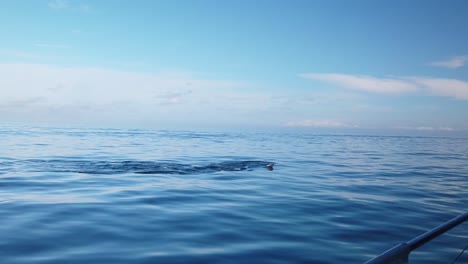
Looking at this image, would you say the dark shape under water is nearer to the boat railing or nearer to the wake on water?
the wake on water

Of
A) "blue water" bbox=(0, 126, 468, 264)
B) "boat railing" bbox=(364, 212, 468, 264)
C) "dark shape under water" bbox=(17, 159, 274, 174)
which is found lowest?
"blue water" bbox=(0, 126, 468, 264)

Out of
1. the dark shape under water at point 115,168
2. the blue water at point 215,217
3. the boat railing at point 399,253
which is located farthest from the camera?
the dark shape under water at point 115,168

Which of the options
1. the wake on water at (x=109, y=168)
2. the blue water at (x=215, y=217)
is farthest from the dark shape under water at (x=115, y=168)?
the blue water at (x=215, y=217)

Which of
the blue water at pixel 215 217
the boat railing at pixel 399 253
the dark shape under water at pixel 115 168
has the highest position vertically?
the boat railing at pixel 399 253

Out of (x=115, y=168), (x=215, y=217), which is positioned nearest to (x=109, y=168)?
(x=115, y=168)

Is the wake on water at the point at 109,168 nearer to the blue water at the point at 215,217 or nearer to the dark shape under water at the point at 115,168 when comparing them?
the dark shape under water at the point at 115,168

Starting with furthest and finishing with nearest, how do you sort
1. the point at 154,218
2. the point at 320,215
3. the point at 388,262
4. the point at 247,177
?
the point at 247,177 < the point at 320,215 < the point at 154,218 < the point at 388,262

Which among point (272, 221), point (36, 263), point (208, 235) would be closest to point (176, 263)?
point (208, 235)

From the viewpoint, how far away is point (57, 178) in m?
16.0

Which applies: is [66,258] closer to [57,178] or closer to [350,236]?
[350,236]

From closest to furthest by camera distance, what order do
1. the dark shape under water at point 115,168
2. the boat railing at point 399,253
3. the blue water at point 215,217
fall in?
the boat railing at point 399,253 < the blue water at point 215,217 < the dark shape under water at point 115,168

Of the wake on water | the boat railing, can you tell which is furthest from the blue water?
the boat railing

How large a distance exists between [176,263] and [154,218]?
3.24 meters

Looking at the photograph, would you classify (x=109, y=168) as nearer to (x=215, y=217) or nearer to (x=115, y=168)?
(x=115, y=168)
